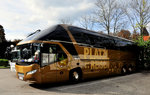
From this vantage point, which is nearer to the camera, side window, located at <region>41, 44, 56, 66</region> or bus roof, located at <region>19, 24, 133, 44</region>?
side window, located at <region>41, 44, 56, 66</region>

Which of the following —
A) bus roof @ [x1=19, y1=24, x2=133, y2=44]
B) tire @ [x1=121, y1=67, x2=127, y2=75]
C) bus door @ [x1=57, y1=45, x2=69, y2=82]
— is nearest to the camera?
bus roof @ [x1=19, y1=24, x2=133, y2=44]

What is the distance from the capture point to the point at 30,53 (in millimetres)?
6793

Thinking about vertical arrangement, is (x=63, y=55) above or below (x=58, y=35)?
below

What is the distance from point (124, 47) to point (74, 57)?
23.8 feet

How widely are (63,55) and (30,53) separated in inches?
71.7

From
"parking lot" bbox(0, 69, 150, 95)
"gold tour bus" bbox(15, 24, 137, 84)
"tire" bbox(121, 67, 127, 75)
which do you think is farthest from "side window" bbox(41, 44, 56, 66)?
"tire" bbox(121, 67, 127, 75)

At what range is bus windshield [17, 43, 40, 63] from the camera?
21.7 feet

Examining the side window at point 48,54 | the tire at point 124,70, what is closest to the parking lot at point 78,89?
the side window at point 48,54

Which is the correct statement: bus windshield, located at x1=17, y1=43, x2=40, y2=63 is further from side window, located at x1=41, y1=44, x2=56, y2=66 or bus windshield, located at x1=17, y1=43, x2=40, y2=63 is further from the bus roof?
the bus roof

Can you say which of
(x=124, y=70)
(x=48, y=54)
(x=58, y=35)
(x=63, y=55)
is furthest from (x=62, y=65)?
(x=124, y=70)

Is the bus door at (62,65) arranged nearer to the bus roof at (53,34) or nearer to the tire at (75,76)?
the tire at (75,76)

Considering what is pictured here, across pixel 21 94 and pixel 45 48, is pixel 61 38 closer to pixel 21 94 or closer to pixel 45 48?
pixel 45 48

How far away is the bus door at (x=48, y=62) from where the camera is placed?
6.71m

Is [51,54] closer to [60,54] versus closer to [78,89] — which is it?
[60,54]
